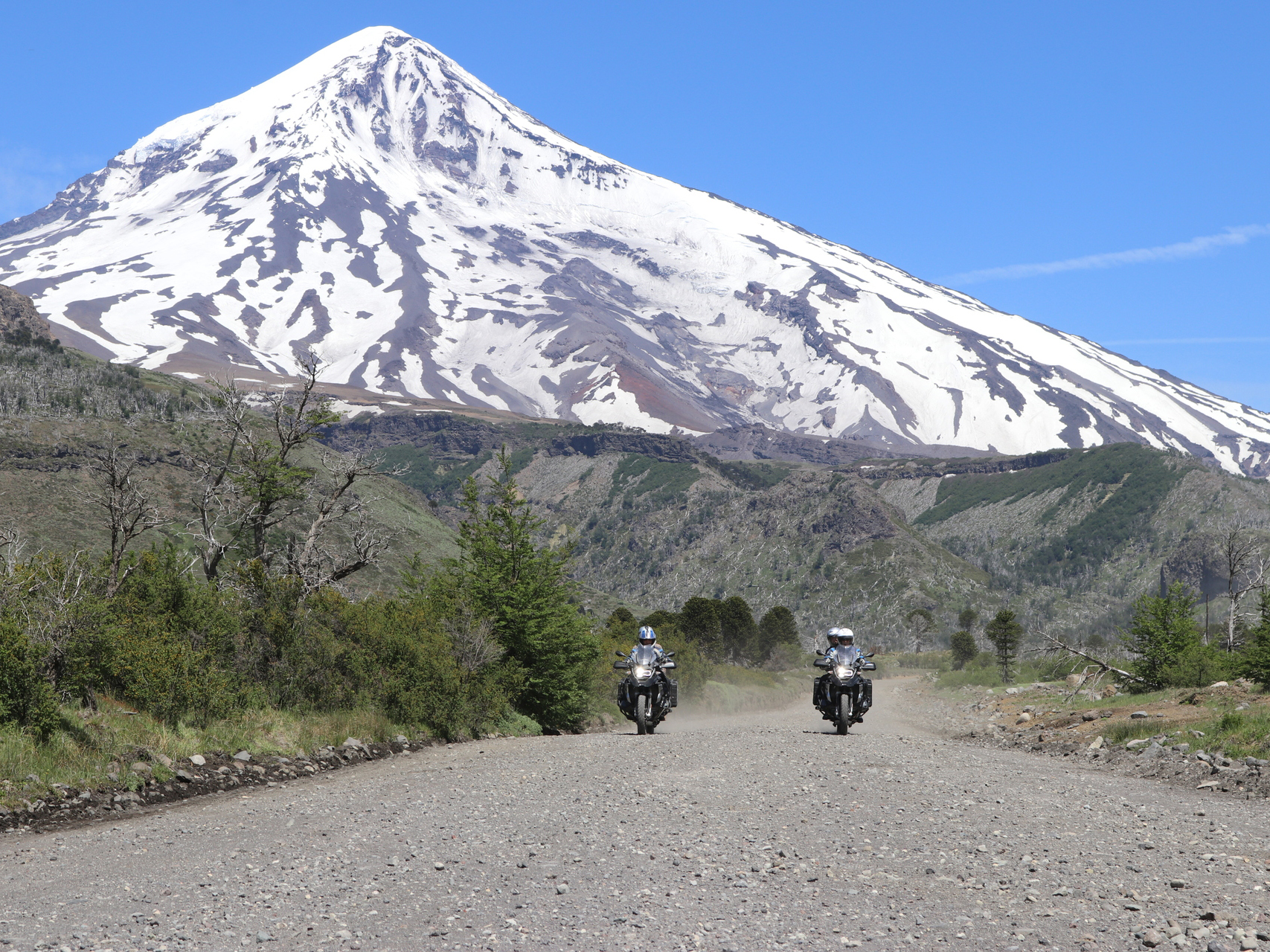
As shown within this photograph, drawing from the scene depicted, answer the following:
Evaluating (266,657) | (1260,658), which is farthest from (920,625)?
(266,657)

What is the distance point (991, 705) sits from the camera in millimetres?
47531

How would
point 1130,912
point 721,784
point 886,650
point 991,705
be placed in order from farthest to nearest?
1. point 886,650
2. point 991,705
3. point 721,784
4. point 1130,912

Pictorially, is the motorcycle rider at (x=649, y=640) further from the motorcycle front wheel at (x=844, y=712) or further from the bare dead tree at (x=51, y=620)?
the bare dead tree at (x=51, y=620)

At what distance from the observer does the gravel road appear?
859 centimetres

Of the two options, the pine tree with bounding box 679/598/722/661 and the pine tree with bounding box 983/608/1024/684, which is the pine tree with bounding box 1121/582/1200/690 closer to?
the pine tree with bounding box 983/608/1024/684

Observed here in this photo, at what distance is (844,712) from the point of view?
1011 inches

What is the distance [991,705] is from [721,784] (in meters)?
35.2

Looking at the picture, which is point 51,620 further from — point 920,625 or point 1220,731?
point 920,625

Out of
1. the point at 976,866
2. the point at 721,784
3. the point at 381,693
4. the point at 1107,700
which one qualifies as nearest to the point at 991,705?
the point at 1107,700

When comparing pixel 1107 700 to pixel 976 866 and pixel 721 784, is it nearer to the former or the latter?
pixel 721 784

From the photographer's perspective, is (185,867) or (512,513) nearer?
(185,867)

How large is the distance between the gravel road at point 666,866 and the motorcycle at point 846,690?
26.7 feet

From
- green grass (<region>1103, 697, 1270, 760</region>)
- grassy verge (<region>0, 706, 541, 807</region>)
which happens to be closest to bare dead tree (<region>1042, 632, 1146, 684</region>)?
green grass (<region>1103, 697, 1270, 760</region>)

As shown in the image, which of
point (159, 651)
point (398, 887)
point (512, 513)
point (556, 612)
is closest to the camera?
point (398, 887)
